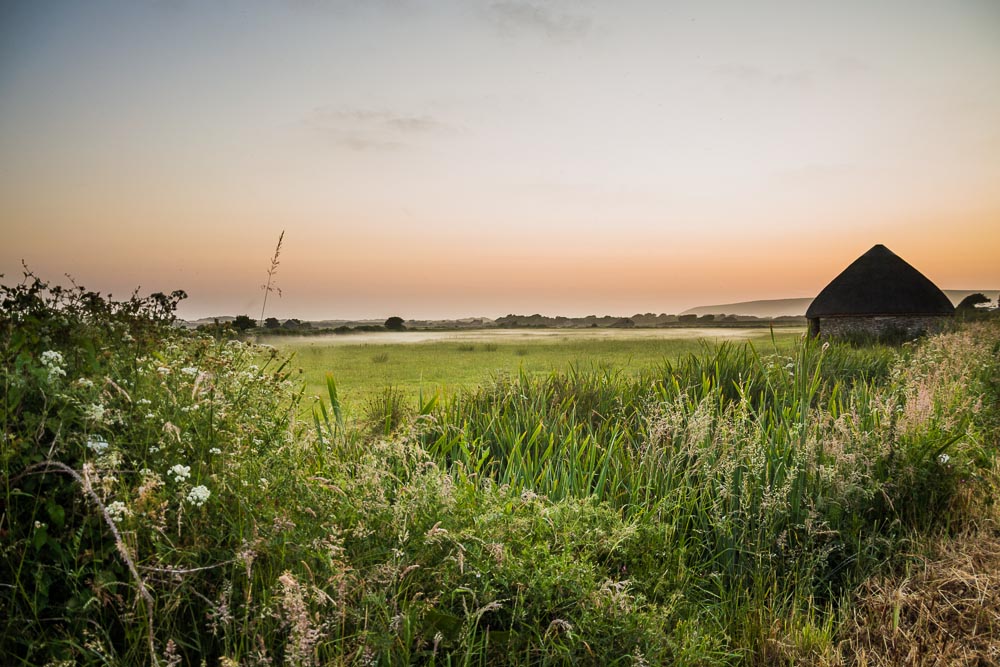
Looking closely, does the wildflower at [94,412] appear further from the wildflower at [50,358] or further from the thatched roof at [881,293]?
the thatched roof at [881,293]

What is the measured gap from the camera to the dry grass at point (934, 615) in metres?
3.83

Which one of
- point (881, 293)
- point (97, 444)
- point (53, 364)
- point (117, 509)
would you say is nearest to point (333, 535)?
point (117, 509)

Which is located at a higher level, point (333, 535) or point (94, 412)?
point (94, 412)

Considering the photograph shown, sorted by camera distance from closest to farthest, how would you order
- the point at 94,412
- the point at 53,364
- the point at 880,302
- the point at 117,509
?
the point at 117,509
the point at 94,412
the point at 53,364
the point at 880,302

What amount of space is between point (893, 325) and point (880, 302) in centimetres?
99

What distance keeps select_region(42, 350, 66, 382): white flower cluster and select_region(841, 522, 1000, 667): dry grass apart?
15.1 ft

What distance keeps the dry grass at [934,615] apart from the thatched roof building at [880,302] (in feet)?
73.9

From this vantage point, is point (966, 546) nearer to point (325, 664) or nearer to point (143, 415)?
point (325, 664)

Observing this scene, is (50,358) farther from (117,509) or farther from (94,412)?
(117,509)

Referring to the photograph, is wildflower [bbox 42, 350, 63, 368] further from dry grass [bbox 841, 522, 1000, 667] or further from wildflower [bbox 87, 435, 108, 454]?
dry grass [bbox 841, 522, 1000, 667]

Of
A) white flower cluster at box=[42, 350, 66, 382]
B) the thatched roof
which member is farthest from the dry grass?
the thatched roof

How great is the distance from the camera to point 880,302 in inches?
976

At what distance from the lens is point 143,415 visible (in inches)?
140

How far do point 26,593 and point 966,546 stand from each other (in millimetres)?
6092
